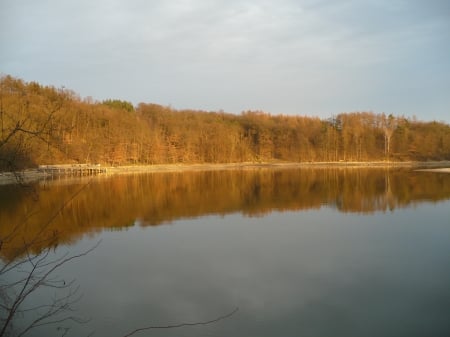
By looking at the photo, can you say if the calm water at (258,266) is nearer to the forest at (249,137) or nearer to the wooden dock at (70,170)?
the wooden dock at (70,170)

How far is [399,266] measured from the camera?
770 cm

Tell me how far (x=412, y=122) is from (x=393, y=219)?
58547 millimetres

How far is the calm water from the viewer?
5480 millimetres

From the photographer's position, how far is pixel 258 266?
7.91 meters

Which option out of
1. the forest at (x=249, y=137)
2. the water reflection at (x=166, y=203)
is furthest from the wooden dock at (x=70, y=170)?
the water reflection at (x=166, y=203)

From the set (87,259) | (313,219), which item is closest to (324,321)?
(87,259)

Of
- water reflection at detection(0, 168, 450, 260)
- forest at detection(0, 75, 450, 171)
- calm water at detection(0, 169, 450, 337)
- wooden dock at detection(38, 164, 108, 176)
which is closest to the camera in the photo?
calm water at detection(0, 169, 450, 337)

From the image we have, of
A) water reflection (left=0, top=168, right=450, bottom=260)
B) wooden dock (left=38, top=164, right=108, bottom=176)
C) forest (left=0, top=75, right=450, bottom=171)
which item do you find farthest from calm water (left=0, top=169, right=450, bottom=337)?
forest (left=0, top=75, right=450, bottom=171)

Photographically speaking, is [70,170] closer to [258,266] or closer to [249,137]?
[249,137]

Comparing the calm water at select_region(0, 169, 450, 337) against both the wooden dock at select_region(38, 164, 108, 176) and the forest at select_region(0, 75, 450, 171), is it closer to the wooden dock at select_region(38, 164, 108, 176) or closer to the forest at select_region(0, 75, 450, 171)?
the wooden dock at select_region(38, 164, 108, 176)

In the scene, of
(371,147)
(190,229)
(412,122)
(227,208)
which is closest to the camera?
(190,229)

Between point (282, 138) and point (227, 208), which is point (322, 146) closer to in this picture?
point (282, 138)

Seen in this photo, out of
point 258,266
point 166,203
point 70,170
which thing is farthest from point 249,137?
point 258,266

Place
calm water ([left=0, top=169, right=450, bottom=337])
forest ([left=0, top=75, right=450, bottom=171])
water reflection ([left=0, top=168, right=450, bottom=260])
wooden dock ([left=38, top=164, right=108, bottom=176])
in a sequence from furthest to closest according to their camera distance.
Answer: forest ([left=0, top=75, right=450, bottom=171]), wooden dock ([left=38, top=164, right=108, bottom=176]), water reflection ([left=0, top=168, right=450, bottom=260]), calm water ([left=0, top=169, right=450, bottom=337])
